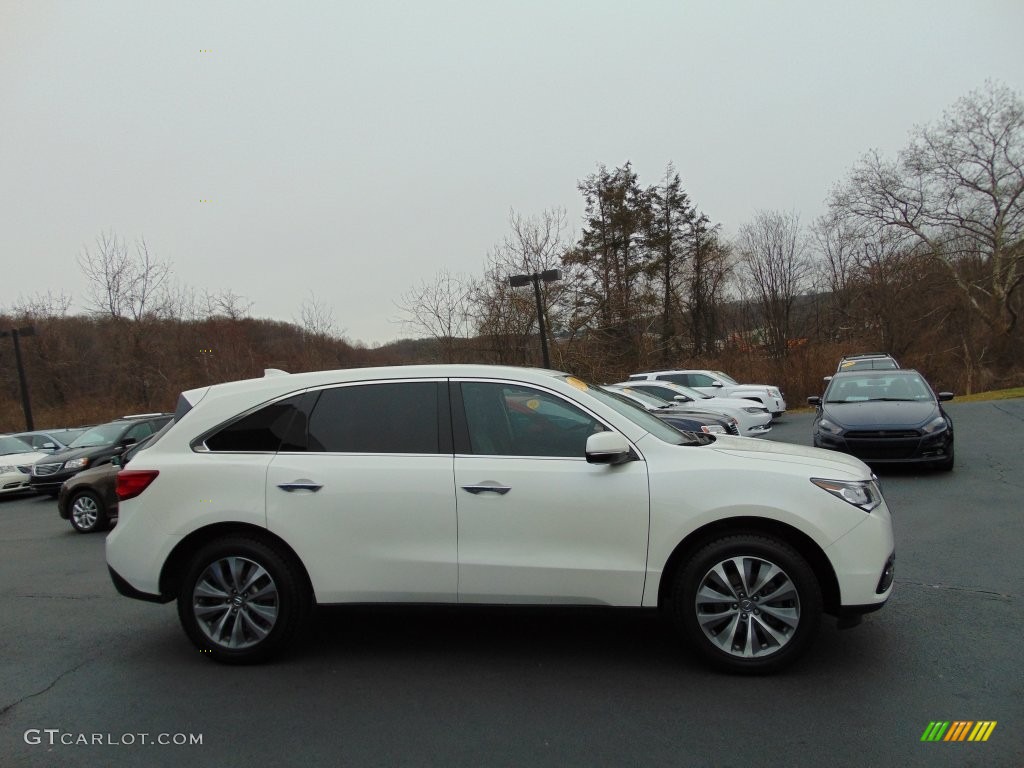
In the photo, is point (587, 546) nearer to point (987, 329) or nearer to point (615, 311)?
point (615, 311)

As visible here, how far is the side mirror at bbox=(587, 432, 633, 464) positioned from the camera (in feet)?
12.2

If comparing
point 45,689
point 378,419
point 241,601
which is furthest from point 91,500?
point 378,419

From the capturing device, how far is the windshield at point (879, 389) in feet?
36.0

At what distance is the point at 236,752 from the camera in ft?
10.5

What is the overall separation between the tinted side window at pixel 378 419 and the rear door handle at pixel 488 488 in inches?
13.3

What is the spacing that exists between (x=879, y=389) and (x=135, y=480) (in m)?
11.1

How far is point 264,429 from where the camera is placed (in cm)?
427

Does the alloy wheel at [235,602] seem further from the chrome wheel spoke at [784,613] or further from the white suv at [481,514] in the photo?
the chrome wheel spoke at [784,613]

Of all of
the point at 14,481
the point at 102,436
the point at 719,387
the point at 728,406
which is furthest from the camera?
the point at 719,387

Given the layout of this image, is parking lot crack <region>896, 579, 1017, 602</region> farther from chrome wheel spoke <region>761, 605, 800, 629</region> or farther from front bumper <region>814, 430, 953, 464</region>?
front bumper <region>814, 430, 953, 464</region>

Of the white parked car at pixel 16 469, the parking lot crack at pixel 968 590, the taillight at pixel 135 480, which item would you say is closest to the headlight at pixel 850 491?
the parking lot crack at pixel 968 590

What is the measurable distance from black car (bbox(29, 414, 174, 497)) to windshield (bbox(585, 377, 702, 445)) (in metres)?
11.9

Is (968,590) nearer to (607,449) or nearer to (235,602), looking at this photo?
(607,449)

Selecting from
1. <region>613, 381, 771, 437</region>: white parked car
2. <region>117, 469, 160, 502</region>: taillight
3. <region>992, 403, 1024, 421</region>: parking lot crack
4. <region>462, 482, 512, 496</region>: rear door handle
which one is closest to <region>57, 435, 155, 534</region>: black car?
<region>117, 469, 160, 502</region>: taillight
